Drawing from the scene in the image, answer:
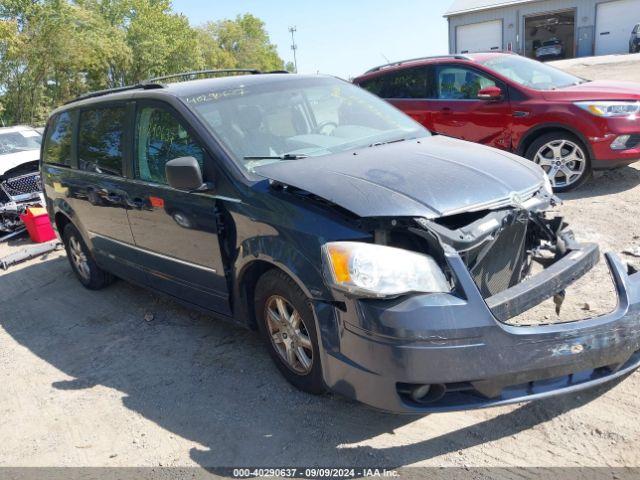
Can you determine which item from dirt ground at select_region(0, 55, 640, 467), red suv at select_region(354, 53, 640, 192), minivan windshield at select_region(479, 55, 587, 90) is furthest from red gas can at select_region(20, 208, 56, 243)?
minivan windshield at select_region(479, 55, 587, 90)

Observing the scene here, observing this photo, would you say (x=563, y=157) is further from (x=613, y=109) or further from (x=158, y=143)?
(x=158, y=143)

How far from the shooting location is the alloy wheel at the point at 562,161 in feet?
21.8

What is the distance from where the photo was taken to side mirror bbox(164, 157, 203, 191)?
335cm

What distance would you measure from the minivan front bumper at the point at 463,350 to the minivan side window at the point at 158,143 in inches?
66.4

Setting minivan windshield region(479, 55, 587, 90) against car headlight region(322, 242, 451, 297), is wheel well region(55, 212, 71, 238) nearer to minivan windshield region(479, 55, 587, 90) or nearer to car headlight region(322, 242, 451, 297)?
car headlight region(322, 242, 451, 297)

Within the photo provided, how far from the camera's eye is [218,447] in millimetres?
3027

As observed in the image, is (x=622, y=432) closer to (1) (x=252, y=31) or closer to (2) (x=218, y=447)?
(2) (x=218, y=447)

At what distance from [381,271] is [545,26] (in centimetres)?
4590

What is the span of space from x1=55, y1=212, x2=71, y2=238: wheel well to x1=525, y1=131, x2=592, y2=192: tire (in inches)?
211

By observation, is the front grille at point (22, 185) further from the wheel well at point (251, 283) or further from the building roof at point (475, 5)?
the building roof at point (475, 5)

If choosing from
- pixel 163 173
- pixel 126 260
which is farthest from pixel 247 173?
pixel 126 260

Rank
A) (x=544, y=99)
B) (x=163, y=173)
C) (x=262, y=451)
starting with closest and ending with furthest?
(x=262, y=451), (x=163, y=173), (x=544, y=99)

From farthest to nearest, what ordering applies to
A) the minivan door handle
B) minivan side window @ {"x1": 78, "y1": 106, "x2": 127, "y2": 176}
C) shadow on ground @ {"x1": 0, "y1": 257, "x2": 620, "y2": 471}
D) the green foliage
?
the green foliage
minivan side window @ {"x1": 78, "y1": 106, "x2": 127, "y2": 176}
the minivan door handle
shadow on ground @ {"x1": 0, "y1": 257, "x2": 620, "y2": 471}

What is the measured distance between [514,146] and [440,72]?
1600mm
